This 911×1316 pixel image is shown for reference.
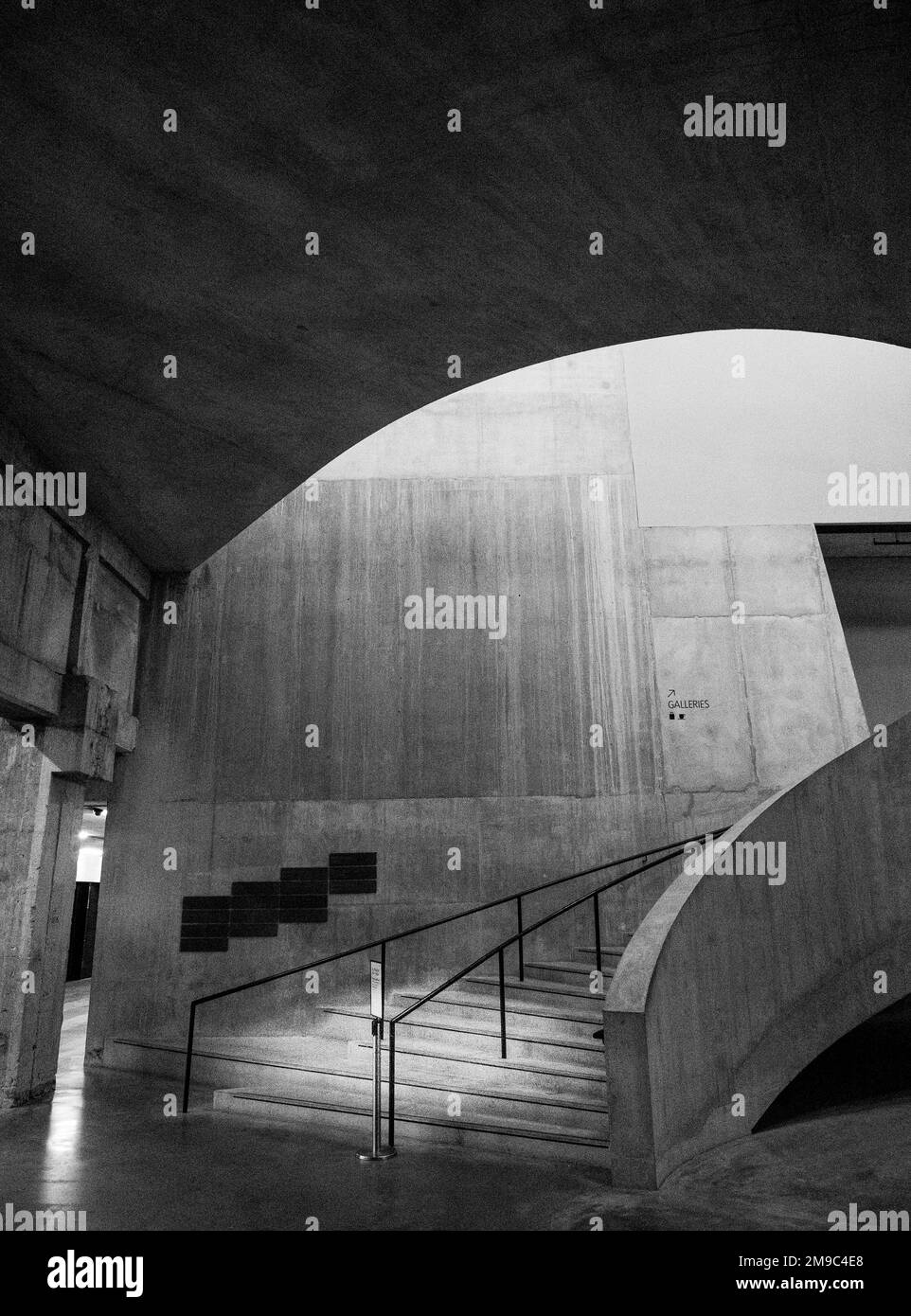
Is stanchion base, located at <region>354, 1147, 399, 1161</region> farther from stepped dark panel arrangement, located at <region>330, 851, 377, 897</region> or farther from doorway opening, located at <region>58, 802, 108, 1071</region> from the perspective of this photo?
doorway opening, located at <region>58, 802, 108, 1071</region>

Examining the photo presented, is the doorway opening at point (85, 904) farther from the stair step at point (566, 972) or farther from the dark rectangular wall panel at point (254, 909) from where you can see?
the stair step at point (566, 972)

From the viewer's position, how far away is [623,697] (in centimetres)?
1030

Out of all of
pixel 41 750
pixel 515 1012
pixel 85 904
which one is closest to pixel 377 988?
pixel 515 1012

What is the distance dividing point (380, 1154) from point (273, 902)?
13.8ft

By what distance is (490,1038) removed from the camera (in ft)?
24.4

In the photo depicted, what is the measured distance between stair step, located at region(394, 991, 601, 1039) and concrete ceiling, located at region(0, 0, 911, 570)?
200 inches

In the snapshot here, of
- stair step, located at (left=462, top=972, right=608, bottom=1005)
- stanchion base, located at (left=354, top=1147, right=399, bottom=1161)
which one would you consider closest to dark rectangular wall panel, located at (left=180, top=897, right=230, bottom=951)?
stair step, located at (left=462, top=972, right=608, bottom=1005)

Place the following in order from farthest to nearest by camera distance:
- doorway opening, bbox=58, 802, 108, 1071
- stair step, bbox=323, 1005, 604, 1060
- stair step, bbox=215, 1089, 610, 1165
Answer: doorway opening, bbox=58, 802, 108, 1071, stair step, bbox=323, 1005, 604, 1060, stair step, bbox=215, 1089, 610, 1165

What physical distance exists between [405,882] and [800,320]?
637cm

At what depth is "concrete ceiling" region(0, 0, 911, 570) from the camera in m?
Result: 4.36

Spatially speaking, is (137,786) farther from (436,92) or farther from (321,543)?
(436,92)

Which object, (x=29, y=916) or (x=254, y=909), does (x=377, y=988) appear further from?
(x=254, y=909)
